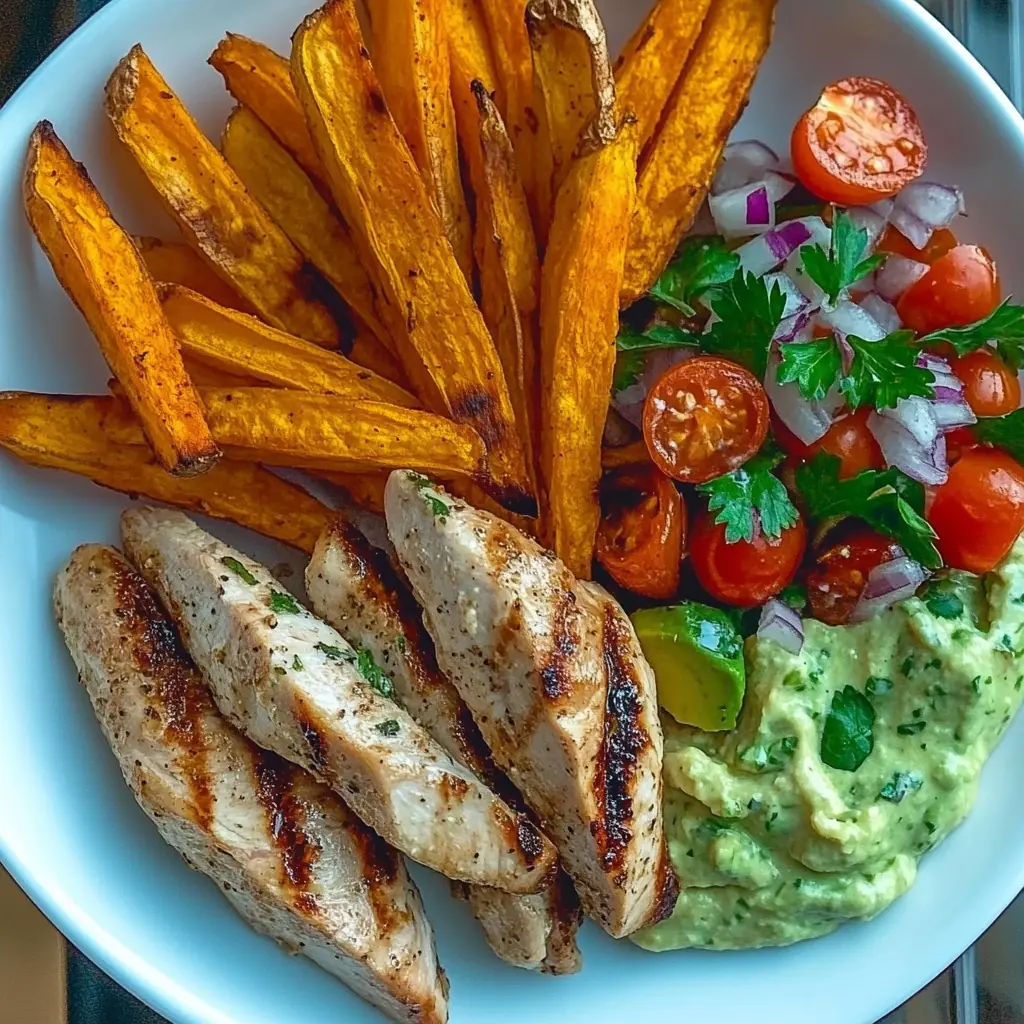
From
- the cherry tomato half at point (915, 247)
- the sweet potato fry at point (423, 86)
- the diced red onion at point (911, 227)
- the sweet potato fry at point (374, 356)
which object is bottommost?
the cherry tomato half at point (915, 247)

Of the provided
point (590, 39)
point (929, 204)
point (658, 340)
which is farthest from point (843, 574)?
point (590, 39)

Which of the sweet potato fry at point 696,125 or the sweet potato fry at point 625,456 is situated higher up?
the sweet potato fry at point 696,125

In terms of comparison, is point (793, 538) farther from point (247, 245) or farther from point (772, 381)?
point (247, 245)

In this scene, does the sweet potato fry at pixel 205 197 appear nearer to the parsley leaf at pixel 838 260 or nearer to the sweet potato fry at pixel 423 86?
the sweet potato fry at pixel 423 86

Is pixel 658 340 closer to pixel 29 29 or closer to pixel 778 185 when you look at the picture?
pixel 778 185

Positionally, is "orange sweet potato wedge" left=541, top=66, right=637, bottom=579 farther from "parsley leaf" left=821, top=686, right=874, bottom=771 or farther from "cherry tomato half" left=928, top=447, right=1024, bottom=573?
"cherry tomato half" left=928, top=447, right=1024, bottom=573

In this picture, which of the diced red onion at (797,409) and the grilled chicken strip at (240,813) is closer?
the grilled chicken strip at (240,813)

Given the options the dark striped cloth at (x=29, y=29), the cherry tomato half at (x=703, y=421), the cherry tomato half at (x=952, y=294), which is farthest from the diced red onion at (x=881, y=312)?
the dark striped cloth at (x=29, y=29)

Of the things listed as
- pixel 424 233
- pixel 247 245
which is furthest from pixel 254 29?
pixel 424 233
